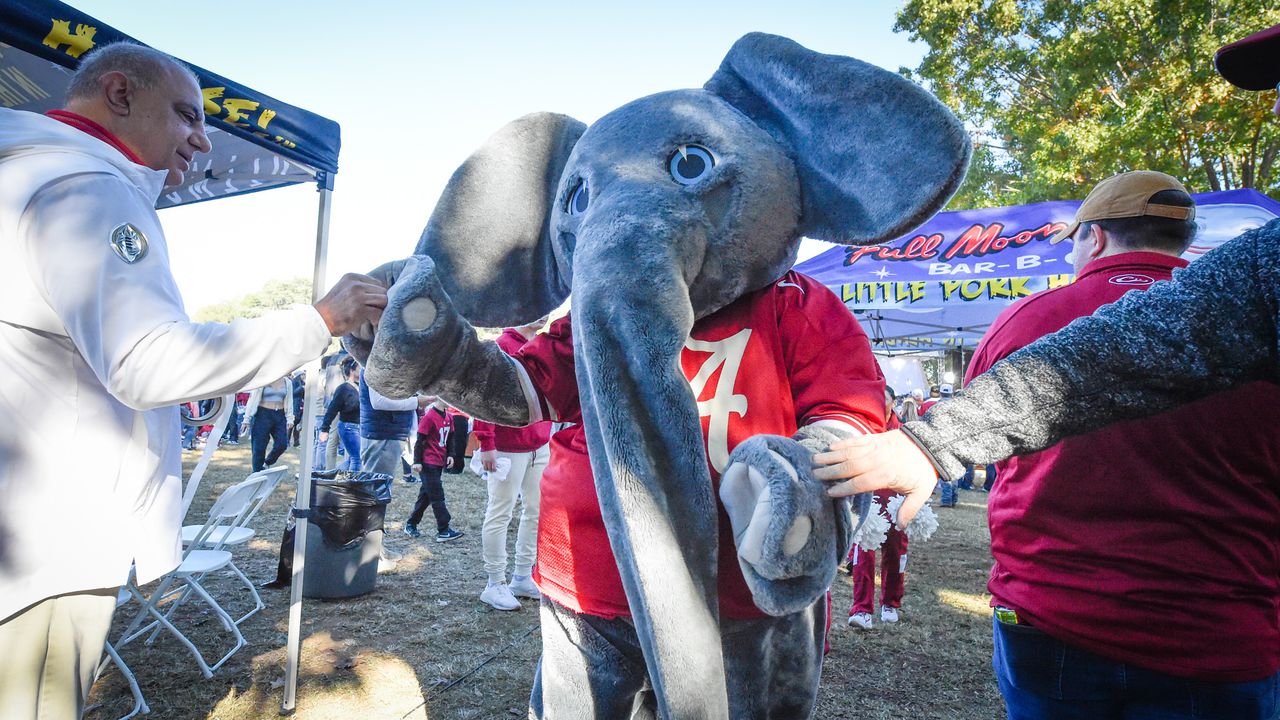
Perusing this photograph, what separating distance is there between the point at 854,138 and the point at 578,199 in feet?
2.21

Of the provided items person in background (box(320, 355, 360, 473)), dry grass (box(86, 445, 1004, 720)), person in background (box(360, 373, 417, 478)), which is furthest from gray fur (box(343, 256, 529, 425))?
person in background (box(320, 355, 360, 473))

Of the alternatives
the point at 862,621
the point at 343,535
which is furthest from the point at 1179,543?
the point at 343,535

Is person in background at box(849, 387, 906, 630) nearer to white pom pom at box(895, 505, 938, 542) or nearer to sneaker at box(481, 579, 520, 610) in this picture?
white pom pom at box(895, 505, 938, 542)

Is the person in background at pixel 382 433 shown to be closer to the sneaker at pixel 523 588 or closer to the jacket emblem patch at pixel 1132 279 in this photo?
the sneaker at pixel 523 588

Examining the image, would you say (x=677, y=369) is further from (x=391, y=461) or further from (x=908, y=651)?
(x=391, y=461)

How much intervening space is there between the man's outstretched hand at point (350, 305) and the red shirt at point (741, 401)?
43cm

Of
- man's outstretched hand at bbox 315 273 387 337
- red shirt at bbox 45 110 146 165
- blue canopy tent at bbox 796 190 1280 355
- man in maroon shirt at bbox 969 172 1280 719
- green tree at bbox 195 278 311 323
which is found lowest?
man in maroon shirt at bbox 969 172 1280 719

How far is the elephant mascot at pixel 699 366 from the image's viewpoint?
1221mm

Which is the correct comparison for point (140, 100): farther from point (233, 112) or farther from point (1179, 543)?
point (1179, 543)

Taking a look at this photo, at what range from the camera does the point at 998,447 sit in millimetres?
1229

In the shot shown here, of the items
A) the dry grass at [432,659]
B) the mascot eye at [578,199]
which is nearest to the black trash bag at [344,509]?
the dry grass at [432,659]

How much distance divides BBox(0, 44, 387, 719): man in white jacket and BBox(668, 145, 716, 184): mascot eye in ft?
2.59

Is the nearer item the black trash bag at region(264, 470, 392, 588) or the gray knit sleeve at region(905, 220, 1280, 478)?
the gray knit sleeve at region(905, 220, 1280, 478)

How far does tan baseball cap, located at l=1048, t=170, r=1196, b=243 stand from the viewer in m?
1.90
